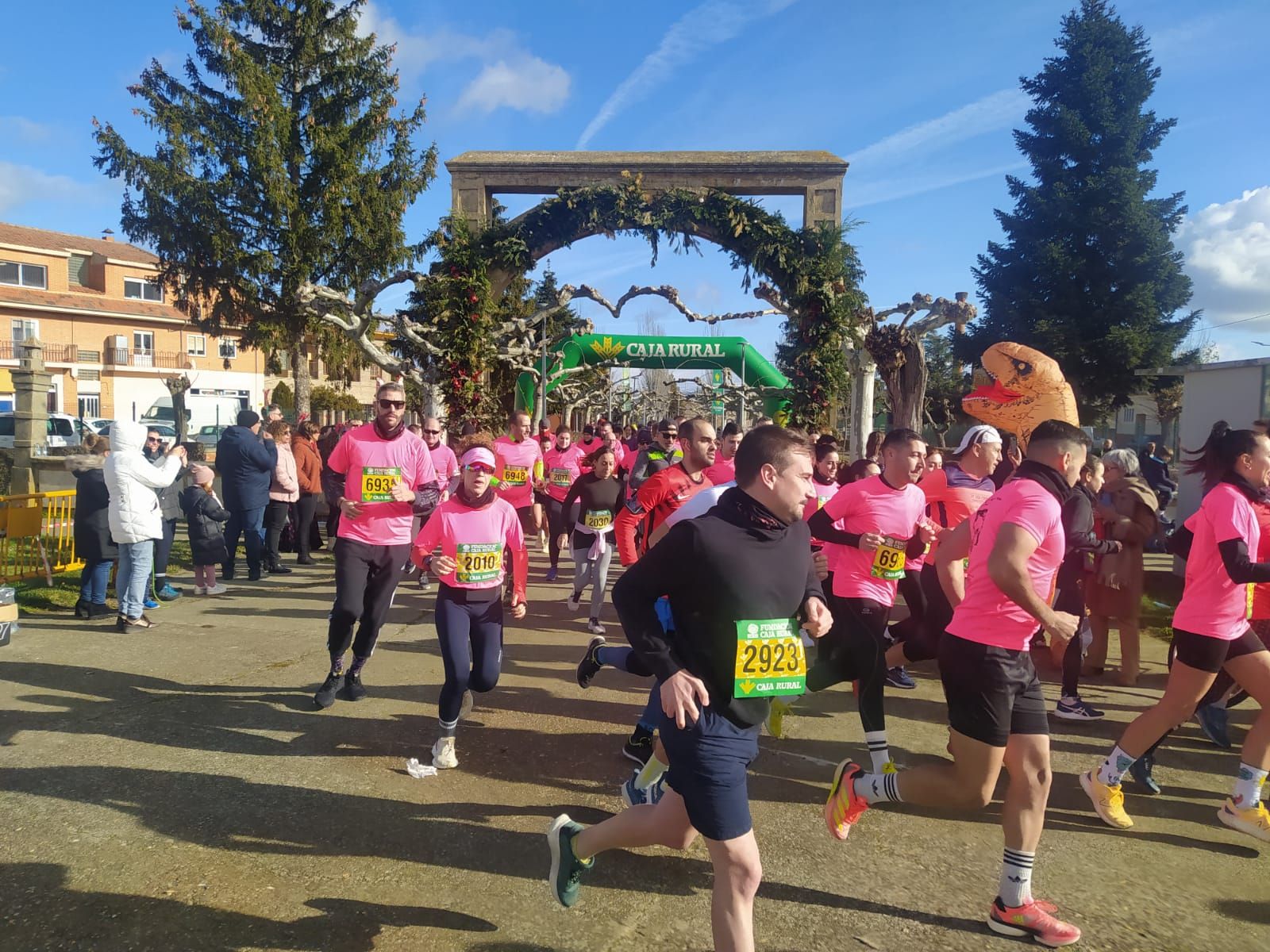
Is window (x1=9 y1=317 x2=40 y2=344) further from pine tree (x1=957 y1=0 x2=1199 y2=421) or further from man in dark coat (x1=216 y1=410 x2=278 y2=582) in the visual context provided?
pine tree (x1=957 y1=0 x2=1199 y2=421)

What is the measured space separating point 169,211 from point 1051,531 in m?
26.0

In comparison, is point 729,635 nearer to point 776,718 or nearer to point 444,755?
point 776,718

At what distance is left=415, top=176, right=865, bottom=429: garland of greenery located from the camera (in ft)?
38.6

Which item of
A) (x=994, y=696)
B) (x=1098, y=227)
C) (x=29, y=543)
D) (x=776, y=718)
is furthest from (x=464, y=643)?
(x=1098, y=227)

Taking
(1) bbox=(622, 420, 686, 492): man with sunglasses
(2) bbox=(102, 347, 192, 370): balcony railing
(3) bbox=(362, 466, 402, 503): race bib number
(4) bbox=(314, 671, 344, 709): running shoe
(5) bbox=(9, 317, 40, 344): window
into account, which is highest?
(5) bbox=(9, 317, 40, 344): window

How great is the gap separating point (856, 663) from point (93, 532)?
6.89 meters

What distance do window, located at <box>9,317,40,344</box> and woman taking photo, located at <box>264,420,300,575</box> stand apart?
42606mm

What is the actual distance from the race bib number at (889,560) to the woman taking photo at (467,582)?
2.17 meters

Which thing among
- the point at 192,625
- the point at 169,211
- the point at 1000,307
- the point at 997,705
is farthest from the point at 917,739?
the point at 1000,307

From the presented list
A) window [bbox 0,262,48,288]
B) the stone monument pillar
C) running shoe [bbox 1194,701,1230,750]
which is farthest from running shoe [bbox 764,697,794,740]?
window [bbox 0,262,48,288]

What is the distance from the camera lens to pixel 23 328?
4306cm

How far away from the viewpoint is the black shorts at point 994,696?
3088 mm

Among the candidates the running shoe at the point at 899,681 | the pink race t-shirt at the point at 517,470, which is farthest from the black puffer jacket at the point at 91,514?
the running shoe at the point at 899,681

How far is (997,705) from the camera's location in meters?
3.09
